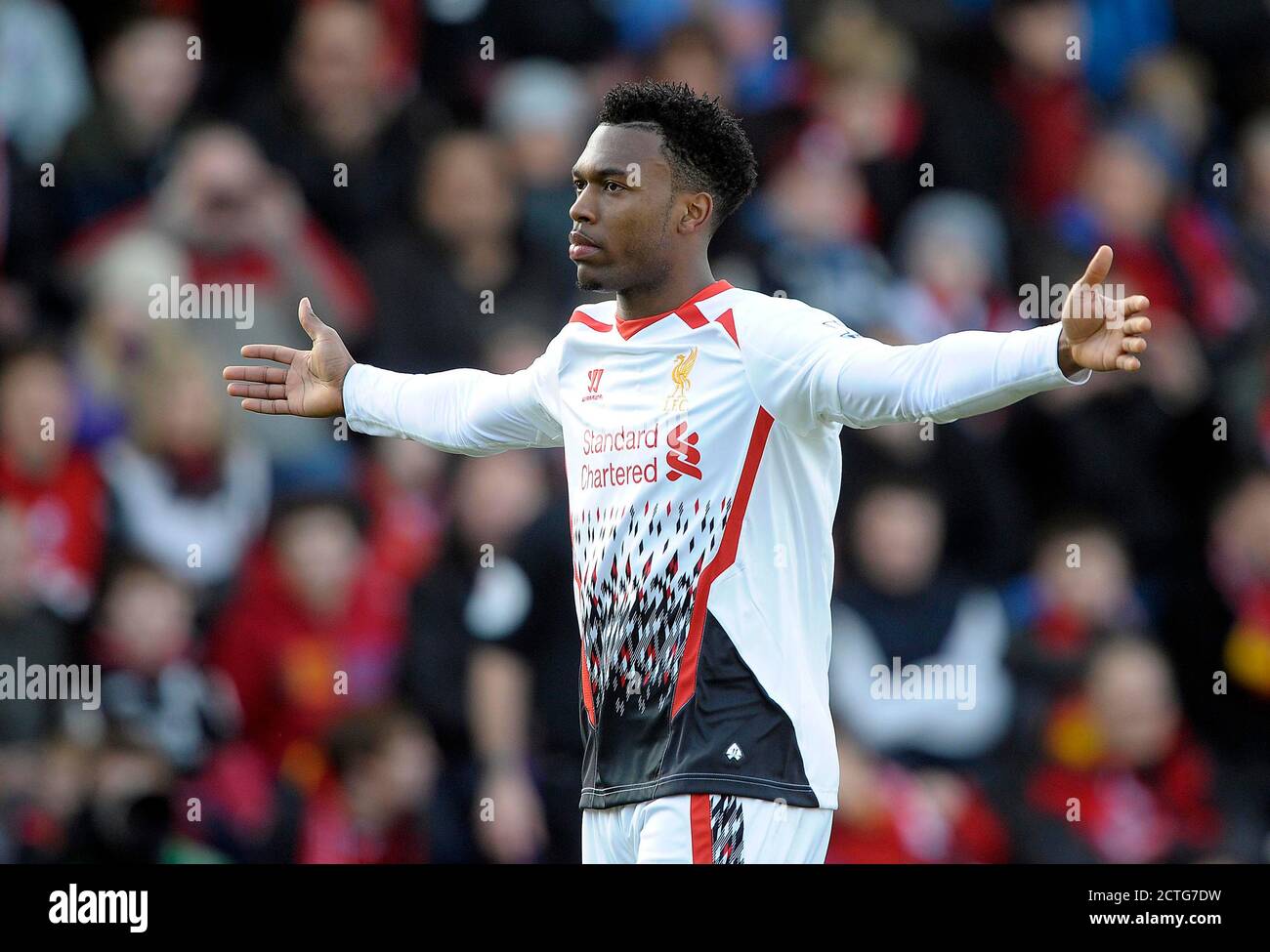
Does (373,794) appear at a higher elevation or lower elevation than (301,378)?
lower

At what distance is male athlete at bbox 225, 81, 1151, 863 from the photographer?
166 inches

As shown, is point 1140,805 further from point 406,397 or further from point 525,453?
point 406,397

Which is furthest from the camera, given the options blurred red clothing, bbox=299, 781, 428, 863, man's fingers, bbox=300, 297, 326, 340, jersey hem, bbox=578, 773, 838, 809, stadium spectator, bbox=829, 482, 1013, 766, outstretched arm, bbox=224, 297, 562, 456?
stadium spectator, bbox=829, 482, 1013, 766

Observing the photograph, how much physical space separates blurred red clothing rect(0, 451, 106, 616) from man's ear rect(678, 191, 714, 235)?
11.7ft

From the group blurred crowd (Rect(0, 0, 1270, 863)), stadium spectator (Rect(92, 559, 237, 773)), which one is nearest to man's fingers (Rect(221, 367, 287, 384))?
blurred crowd (Rect(0, 0, 1270, 863))

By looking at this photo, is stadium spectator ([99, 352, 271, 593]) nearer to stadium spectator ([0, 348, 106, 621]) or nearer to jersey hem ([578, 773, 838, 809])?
stadium spectator ([0, 348, 106, 621])

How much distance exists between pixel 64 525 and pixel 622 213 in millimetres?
3629

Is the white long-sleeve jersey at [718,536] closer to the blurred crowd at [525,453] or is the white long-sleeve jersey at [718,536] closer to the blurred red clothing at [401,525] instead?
the blurred crowd at [525,453]

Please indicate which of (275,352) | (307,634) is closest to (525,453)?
(307,634)

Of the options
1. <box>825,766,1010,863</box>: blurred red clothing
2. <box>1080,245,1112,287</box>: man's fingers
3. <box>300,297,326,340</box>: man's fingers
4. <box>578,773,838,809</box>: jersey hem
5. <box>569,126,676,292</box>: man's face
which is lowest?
<box>825,766,1010,863</box>: blurred red clothing

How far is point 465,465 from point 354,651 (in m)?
0.88

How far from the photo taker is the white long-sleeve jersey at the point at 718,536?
13.9ft

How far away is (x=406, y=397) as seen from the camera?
5.07 meters
